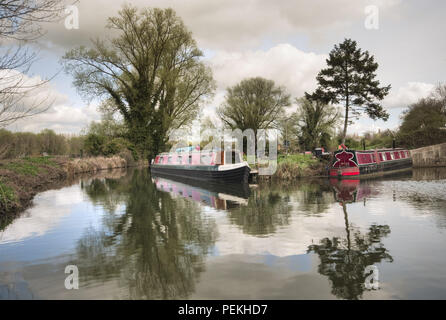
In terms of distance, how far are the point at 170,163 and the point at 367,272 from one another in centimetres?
2364

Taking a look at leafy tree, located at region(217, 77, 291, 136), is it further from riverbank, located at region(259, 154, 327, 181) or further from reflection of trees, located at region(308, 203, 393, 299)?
reflection of trees, located at region(308, 203, 393, 299)

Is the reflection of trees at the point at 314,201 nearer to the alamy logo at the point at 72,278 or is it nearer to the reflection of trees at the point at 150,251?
the reflection of trees at the point at 150,251

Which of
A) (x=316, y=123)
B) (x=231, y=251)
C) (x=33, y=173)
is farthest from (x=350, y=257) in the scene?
(x=316, y=123)

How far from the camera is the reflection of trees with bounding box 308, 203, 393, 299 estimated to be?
4.09 meters

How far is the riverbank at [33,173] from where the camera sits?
34.3 feet

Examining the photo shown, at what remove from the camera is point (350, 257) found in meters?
5.16

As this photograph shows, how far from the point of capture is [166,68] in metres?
30.3

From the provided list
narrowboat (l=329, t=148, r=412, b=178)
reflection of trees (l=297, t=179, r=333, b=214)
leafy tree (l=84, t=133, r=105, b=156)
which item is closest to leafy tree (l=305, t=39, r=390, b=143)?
narrowboat (l=329, t=148, r=412, b=178)

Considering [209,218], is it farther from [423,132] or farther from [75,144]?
[75,144]

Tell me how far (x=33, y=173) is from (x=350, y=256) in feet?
62.1

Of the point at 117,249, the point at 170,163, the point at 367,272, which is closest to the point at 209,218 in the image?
the point at 117,249

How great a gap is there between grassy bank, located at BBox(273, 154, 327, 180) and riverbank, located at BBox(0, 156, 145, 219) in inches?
536

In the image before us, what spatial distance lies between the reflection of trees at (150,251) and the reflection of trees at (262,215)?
2.79 ft

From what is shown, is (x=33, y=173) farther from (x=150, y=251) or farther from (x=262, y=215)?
(x=150, y=251)
